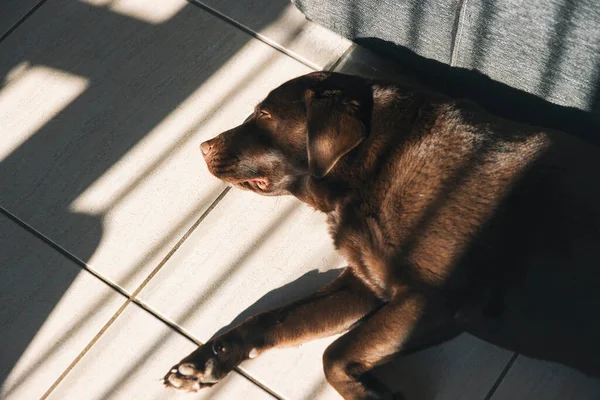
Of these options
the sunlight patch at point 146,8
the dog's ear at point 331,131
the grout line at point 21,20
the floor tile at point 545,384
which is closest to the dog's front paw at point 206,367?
the dog's ear at point 331,131

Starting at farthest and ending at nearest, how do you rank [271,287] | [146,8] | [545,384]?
[146,8] → [271,287] → [545,384]

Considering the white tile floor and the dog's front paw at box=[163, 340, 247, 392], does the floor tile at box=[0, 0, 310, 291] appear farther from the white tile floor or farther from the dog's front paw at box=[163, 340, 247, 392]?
the dog's front paw at box=[163, 340, 247, 392]

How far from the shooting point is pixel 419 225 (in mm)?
2459

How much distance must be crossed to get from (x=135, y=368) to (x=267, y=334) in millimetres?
516

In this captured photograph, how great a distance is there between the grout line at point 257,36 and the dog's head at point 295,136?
0.55 m

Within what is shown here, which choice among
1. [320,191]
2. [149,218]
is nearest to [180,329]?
[149,218]

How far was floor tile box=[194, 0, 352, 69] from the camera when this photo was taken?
330cm

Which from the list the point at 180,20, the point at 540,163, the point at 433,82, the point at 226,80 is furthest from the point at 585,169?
the point at 180,20

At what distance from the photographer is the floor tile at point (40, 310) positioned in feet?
9.17

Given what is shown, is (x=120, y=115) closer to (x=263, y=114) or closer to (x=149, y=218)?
(x=149, y=218)

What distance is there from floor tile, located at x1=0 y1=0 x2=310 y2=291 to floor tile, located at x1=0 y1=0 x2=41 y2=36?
0.05 metres

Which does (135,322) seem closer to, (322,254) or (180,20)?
(322,254)

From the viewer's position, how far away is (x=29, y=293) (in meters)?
2.94

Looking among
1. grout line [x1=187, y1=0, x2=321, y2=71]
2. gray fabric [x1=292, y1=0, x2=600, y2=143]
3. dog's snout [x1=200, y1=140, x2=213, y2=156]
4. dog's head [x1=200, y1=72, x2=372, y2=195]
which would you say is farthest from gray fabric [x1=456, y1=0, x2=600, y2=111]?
dog's snout [x1=200, y1=140, x2=213, y2=156]
